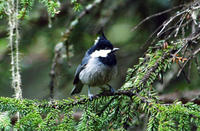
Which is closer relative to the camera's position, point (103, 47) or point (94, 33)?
point (103, 47)

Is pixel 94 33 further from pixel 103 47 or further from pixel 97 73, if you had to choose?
pixel 97 73

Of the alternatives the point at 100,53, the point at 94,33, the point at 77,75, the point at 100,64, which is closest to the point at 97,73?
the point at 100,64

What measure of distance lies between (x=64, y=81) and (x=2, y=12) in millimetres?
2406

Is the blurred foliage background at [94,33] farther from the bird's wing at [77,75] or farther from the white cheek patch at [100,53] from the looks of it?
the white cheek patch at [100,53]

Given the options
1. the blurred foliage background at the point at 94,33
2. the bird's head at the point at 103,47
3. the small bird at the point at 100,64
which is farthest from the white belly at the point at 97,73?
the blurred foliage background at the point at 94,33

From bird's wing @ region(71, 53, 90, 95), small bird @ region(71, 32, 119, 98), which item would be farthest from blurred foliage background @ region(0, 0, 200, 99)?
small bird @ region(71, 32, 119, 98)

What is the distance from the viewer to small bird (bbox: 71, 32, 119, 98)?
335 cm

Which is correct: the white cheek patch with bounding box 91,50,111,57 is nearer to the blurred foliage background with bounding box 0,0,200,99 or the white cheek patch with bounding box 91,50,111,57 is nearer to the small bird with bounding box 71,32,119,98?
the small bird with bounding box 71,32,119,98

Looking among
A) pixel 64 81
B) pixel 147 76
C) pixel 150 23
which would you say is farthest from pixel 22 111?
pixel 150 23

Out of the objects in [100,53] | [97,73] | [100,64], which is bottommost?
[97,73]

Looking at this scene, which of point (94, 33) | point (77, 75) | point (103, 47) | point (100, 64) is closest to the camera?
point (100, 64)

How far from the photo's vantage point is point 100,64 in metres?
3.36

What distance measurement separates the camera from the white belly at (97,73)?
3.33 metres

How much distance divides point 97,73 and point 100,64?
4.4 inches
